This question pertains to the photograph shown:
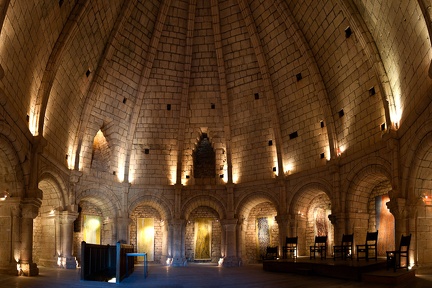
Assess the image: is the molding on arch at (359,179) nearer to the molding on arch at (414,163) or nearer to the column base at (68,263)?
the molding on arch at (414,163)

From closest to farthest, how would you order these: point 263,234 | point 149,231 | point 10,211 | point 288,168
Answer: point 10,211
point 288,168
point 263,234
point 149,231

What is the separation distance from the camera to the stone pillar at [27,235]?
1393 centimetres

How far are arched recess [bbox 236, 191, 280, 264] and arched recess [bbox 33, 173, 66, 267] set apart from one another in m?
7.75

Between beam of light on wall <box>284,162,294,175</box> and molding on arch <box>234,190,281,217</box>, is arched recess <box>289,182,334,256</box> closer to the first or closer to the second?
beam of light on wall <box>284,162,294,175</box>

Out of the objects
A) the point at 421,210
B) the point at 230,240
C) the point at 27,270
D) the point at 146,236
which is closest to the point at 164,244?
the point at 146,236

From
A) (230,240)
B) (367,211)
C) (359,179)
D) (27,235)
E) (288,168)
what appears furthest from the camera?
(230,240)

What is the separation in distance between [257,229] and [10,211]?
40.4ft

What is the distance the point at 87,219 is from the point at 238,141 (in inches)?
299

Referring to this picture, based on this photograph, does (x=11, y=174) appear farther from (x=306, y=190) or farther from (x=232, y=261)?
(x=306, y=190)

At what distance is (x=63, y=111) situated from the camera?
58.3 ft

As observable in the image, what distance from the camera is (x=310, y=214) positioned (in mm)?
21547

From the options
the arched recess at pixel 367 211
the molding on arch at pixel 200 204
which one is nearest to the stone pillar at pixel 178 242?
the molding on arch at pixel 200 204

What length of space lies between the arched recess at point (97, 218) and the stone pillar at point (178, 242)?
258 cm

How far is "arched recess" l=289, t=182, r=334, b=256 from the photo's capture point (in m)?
19.6
